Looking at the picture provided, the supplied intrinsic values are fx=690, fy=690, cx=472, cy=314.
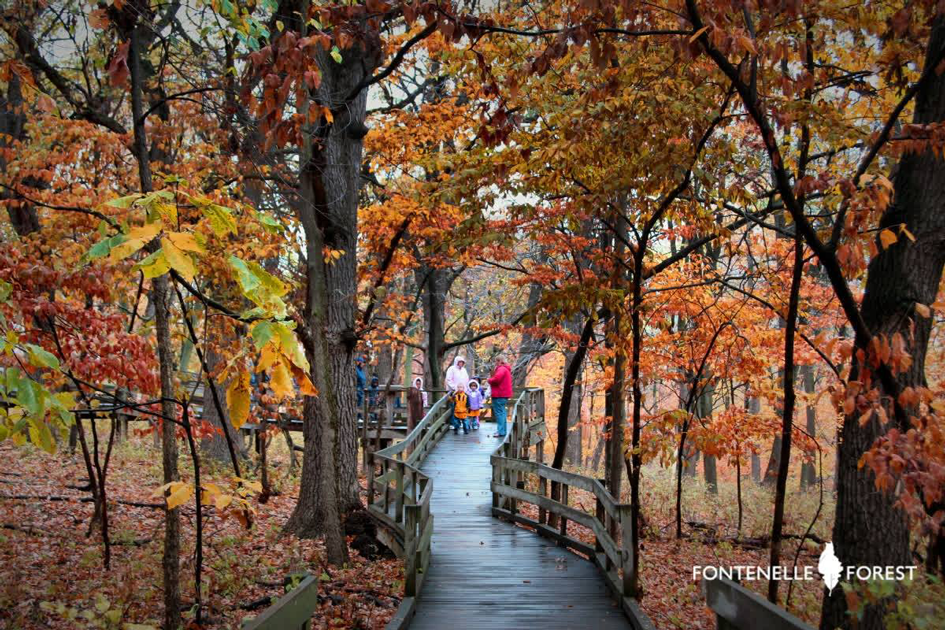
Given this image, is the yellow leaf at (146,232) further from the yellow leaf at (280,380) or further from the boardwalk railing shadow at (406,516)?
the boardwalk railing shadow at (406,516)

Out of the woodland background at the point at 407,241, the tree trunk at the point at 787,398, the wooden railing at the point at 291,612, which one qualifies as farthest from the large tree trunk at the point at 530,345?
the wooden railing at the point at 291,612

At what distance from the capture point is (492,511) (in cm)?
1242

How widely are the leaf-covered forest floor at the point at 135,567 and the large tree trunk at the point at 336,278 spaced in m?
0.75

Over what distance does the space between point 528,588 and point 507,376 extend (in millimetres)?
11090

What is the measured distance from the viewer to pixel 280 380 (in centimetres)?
269

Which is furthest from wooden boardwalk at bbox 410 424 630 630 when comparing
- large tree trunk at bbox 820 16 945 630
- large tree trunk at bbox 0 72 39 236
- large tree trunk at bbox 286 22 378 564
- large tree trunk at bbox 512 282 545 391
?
large tree trunk at bbox 0 72 39 236

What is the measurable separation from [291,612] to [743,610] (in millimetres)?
2207

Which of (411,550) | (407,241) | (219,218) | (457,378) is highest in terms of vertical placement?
(407,241)

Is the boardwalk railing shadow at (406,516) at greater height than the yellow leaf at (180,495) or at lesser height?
lesser

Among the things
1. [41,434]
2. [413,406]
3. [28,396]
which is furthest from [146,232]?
[413,406]

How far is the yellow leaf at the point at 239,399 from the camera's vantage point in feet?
10.1

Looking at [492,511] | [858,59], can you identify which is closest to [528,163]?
[858,59]

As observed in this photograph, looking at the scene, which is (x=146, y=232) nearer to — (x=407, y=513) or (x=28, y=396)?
(x=28, y=396)

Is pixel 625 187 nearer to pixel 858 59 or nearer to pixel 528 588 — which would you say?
pixel 858 59
